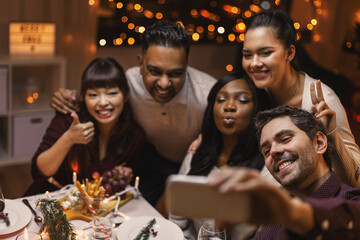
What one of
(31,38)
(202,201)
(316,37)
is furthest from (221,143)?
(316,37)

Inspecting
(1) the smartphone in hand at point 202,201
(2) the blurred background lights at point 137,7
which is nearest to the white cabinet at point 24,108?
(2) the blurred background lights at point 137,7

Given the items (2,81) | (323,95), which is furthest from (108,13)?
(323,95)

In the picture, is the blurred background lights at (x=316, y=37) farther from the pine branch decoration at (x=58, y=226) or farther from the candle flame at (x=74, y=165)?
the pine branch decoration at (x=58, y=226)

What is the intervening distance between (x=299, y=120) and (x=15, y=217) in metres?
1.27

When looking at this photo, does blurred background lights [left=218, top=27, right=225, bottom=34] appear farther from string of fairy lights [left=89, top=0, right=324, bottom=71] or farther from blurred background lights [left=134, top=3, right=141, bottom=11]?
blurred background lights [left=134, top=3, right=141, bottom=11]

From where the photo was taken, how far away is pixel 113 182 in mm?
2146

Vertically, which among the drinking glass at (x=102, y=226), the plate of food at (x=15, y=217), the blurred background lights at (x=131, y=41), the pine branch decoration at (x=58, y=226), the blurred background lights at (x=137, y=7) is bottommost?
the plate of food at (x=15, y=217)

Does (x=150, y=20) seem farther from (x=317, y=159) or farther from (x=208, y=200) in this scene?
(x=208, y=200)

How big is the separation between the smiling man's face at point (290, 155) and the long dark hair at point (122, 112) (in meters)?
1.07

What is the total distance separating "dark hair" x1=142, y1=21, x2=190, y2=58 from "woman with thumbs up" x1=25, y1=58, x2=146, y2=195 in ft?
0.80

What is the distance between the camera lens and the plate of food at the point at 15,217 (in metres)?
1.83

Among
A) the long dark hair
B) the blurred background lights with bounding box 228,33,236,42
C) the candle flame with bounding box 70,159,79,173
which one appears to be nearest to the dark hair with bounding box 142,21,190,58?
the long dark hair

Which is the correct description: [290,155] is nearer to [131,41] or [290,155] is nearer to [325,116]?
[325,116]

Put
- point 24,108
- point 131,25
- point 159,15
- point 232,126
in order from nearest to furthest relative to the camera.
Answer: point 232,126, point 24,108, point 131,25, point 159,15
